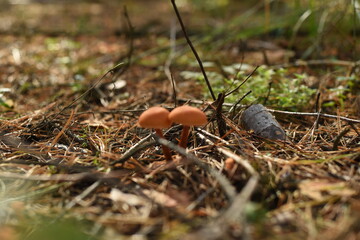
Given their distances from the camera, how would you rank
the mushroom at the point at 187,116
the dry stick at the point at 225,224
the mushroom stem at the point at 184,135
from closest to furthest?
the dry stick at the point at 225,224 → the mushroom at the point at 187,116 → the mushroom stem at the point at 184,135

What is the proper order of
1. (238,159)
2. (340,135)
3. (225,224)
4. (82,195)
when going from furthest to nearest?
1. (340,135)
2. (238,159)
3. (82,195)
4. (225,224)

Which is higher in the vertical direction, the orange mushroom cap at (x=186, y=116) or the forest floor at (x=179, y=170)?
the orange mushroom cap at (x=186, y=116)

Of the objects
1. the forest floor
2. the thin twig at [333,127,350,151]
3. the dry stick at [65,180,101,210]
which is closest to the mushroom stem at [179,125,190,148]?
the forest floor

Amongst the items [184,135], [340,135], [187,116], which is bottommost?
[340,135]

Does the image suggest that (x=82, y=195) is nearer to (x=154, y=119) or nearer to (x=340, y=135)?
(x=154, y=119)

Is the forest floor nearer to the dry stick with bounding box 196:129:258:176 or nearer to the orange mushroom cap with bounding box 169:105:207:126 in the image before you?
the dry stick with bounding box 196:129:258:176

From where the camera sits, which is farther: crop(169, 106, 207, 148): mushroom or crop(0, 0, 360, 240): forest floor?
crop(169, 106, 207, 148): mushroom

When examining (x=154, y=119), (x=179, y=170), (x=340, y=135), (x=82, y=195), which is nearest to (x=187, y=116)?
(x=154, y=119)

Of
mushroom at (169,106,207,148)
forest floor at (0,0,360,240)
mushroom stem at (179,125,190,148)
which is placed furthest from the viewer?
mushroom stem at (179,125,190,148)

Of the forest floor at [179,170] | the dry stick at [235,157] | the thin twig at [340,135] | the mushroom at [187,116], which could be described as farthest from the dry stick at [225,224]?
the thin twig at [340,135]

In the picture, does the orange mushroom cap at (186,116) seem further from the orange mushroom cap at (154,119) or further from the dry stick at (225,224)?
the dry stick at (225,224)

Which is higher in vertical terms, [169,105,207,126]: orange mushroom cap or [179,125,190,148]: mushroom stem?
[169,105,207,126]: orange mushroom cap

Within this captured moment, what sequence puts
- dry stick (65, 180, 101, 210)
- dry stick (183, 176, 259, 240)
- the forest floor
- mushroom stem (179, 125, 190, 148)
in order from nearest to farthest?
dry stick (183, 176, 259, 240)
the forest floor
dry stick (65, 180, 101, 210)
mushroom stem (179, 125, 190, 148)

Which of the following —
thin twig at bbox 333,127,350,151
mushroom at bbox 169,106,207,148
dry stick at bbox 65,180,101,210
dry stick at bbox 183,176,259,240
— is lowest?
thin twig at bbox 333,127,350,151
